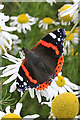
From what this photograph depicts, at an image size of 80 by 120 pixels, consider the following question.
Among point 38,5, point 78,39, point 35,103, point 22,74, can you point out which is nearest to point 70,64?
point 78,39

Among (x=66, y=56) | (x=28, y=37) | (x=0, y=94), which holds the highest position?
(x=28, y=37)

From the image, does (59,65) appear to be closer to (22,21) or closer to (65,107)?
(65,107)

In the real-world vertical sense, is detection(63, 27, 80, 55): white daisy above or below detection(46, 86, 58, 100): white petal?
above

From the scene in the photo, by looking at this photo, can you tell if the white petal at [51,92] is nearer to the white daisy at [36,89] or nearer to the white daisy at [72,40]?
the white daisy at [36,89]

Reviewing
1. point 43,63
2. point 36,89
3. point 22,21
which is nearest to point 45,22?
point 22,21

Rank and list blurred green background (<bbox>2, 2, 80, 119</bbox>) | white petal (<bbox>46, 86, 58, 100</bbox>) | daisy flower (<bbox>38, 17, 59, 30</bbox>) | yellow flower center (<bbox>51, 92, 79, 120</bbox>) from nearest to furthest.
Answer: yellow flower center (<bbox>51, 92, 79, 120</bbox>) → white petal (<bbox>46, 86, 58, 100</bbox>) → blurred green background (<bbox>2, 2, 80, 119</bbox>) → daisy flower (<bbox>38, 17, 59, 30</bbox>)

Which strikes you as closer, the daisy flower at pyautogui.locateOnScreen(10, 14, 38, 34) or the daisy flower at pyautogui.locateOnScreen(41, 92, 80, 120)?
the daisy flower at pyautogui.locateOnScreen(41, 92, 80, 120)

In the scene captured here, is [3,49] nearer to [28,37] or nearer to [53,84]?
[53,84]

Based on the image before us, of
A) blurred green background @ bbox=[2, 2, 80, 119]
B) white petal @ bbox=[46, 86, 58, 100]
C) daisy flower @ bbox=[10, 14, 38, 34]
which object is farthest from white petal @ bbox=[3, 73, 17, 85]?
daisy flower @ bbox=[10, 14, 38, 34]

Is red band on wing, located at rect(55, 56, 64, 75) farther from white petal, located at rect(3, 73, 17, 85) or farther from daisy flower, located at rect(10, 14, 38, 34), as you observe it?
daisy flower, located at rect(10, 14, 38, 34)
